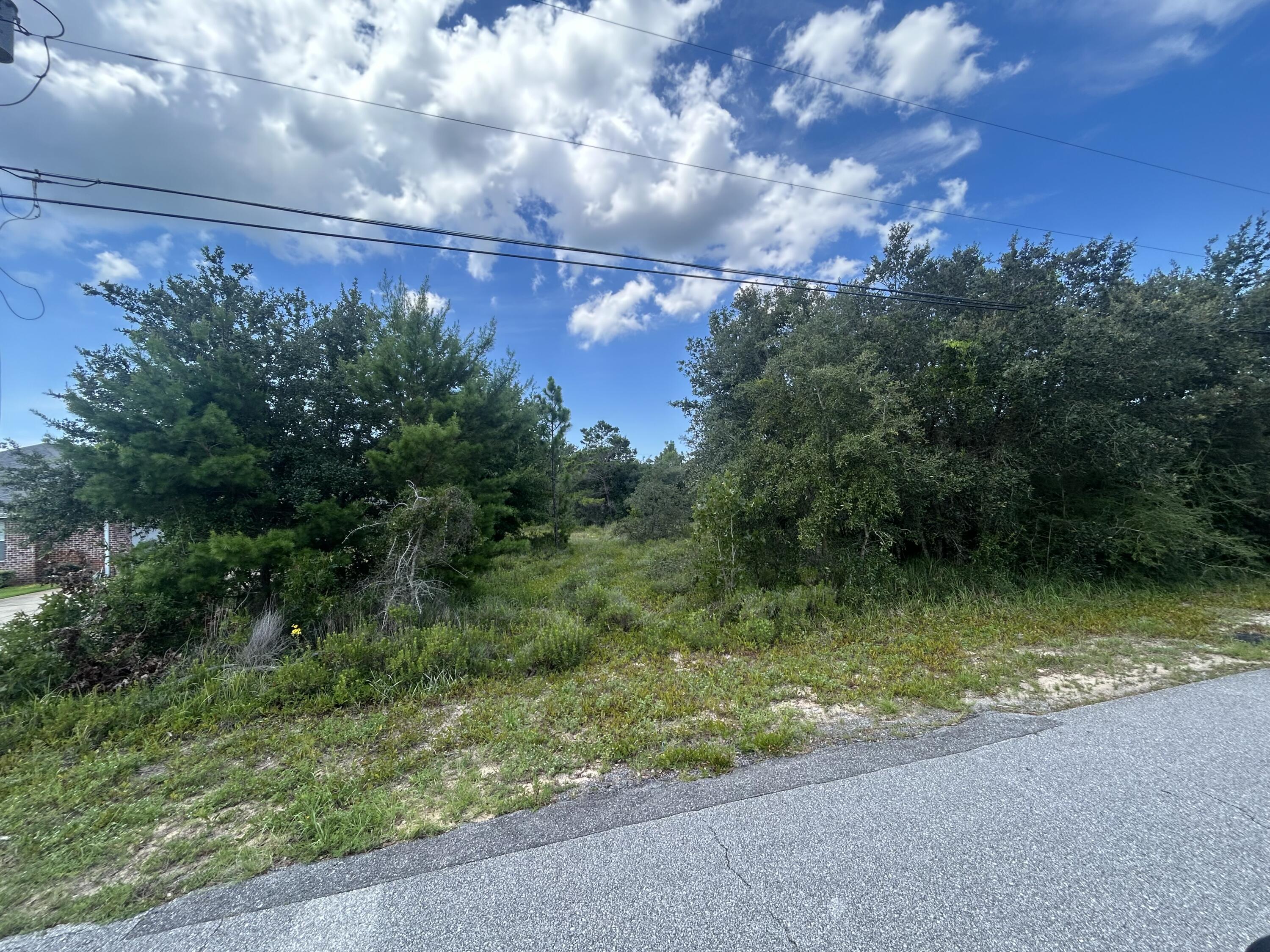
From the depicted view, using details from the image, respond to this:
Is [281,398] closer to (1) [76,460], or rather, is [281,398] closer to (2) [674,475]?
(1) [76,460]

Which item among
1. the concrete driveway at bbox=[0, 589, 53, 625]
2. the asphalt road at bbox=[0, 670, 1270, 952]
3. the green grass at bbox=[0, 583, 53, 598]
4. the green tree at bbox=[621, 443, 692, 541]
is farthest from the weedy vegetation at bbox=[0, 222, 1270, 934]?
the green grass at bbox=[0, 583, 53, 598]

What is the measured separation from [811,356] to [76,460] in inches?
368

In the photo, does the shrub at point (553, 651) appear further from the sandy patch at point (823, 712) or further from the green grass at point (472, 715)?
the sandy patch at point (823, 712)

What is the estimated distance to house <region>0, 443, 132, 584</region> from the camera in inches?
193

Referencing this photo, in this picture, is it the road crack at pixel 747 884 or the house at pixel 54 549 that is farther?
the house at pixel 54 549

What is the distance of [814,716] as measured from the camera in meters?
3.27

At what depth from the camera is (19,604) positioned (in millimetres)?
9312

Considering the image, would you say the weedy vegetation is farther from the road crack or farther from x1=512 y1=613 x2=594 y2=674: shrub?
the road crack

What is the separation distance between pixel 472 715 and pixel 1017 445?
8.56 metres

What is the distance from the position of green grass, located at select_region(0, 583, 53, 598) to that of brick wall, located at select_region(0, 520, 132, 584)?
32cm

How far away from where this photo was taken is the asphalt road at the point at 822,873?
160 centimetres

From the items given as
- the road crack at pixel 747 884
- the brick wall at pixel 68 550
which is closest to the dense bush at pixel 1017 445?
the road crack at pixel 747 884

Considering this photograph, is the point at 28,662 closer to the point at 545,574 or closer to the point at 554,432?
the point at 545,574

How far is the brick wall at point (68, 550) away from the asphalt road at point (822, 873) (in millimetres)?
4949
